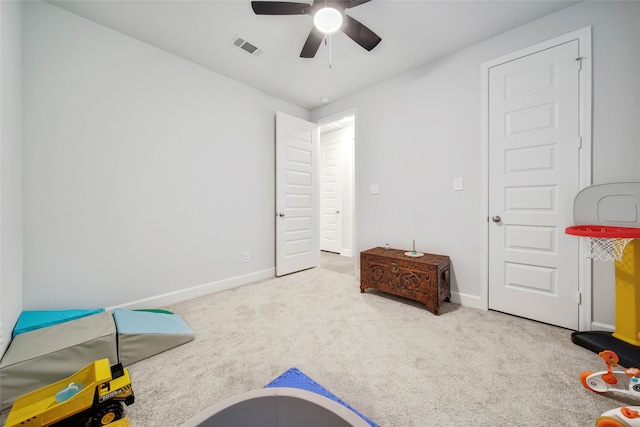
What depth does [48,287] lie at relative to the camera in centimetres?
189

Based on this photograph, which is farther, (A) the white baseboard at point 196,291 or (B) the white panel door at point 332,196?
(B) the white panel door at point 332,196

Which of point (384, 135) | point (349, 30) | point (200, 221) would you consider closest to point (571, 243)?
point (384, 135)

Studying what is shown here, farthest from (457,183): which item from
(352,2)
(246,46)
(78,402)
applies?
(78,402)

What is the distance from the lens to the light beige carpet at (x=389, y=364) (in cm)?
122

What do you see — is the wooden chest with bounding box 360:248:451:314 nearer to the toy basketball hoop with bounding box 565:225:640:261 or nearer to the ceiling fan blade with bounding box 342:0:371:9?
the toy basketball hoop with bounding box 565:225:640:261

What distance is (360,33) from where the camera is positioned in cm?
192

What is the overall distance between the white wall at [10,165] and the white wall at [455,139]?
3085mm

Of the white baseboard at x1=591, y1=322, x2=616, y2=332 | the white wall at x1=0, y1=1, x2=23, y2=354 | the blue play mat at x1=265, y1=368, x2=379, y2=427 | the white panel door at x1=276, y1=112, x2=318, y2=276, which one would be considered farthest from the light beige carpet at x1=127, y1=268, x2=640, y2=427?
the white panel door at x1=276, y1=112, x2=318, y2=276

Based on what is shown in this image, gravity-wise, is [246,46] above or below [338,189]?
above

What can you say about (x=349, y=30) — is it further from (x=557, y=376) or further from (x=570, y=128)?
(x=557, y=376)

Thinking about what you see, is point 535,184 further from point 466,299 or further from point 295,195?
point 295,195

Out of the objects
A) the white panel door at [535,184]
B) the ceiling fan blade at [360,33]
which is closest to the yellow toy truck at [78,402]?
the ceiling fan blade at [360,33]

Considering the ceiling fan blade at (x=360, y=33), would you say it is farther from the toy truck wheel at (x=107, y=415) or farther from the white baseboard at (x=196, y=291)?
the white baseboard at (x=196, y=291)

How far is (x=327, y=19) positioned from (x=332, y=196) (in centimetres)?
375
